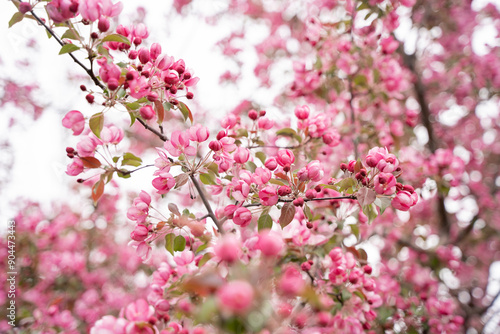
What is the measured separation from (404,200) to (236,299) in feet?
2.52

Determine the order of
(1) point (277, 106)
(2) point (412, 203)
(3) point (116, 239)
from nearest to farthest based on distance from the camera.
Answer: (2) point (412, 203) < (3) point (116, 239) < (1) point (277, 106)

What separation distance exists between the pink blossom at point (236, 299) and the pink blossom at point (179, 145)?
687 mm

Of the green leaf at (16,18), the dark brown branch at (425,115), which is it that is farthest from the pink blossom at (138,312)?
the dark brown branch at (425,115)

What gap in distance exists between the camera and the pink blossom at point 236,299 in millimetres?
530

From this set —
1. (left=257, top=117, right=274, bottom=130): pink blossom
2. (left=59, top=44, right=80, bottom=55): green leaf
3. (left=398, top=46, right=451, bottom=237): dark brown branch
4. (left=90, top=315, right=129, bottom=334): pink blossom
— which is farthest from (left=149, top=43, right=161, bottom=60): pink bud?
(left=398, top=46, right=451, bottom=237): dark brown branch

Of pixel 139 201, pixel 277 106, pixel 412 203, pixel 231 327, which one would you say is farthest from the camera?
pixel 277 106

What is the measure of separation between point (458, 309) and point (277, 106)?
9.41ft

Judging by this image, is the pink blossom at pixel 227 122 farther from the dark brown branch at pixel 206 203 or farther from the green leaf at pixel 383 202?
the green leaf at pixel 383 202

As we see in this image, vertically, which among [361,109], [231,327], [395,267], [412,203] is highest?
[231,327]

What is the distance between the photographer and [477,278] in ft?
13.0

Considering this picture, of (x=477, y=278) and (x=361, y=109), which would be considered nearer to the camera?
(x=361, y=109)

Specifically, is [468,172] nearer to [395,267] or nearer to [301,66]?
[395,267]

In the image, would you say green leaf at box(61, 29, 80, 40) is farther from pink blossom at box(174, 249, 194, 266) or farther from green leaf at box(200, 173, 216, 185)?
pink blossom at box(174, 249, 194, 266)

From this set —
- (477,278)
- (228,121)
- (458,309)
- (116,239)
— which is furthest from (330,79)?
(477,278)
